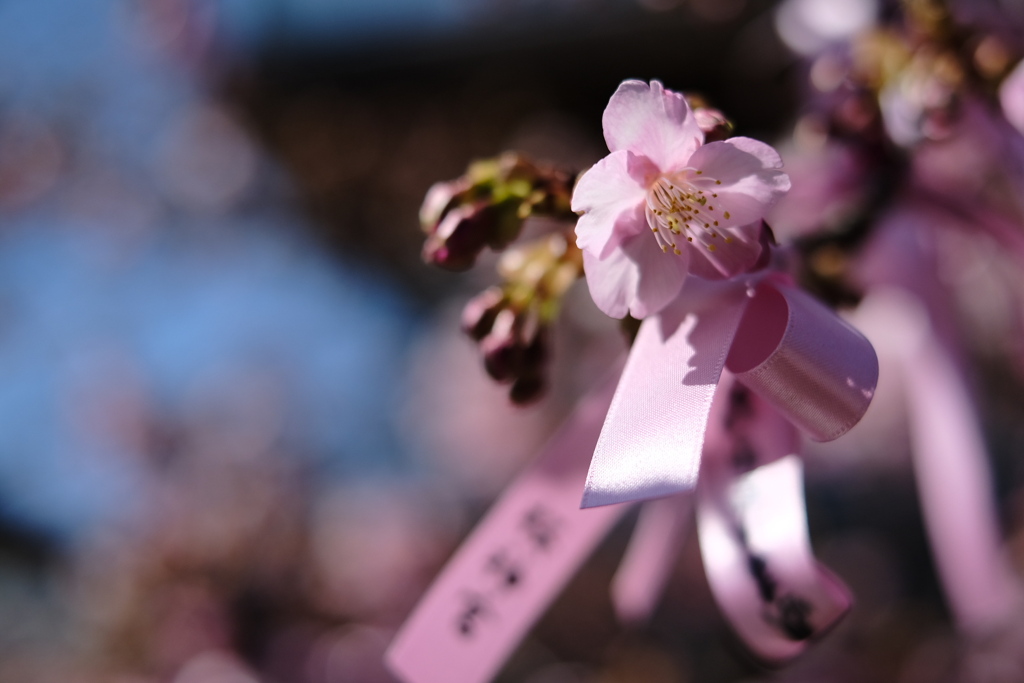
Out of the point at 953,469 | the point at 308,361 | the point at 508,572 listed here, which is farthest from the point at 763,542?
the point at 308,361

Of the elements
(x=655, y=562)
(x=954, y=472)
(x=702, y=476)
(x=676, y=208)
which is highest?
(x=676, y=208)

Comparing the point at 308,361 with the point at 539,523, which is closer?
the point at 539,523

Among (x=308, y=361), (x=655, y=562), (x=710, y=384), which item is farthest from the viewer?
(x=308, y=361)

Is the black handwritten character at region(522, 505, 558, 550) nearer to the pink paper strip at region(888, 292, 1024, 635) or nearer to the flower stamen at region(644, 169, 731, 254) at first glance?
the flower stamen at region(644, 169, 731, 254)

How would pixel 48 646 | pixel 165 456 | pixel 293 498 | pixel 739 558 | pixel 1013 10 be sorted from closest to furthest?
pixel 739 558 < pixel 1013 10 < pixel 48 646 < pixel 293 498 < pixel 165 456

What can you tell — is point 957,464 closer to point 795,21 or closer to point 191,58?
point 795,21

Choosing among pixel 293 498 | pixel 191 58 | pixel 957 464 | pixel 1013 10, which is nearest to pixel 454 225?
pixel 957 464

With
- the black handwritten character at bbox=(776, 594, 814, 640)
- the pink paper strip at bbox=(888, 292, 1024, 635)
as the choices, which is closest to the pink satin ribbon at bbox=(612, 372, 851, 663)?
the black handwritten character at bbox=(776, 594, 814, 640)

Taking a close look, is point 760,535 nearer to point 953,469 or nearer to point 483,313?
point 483,313
